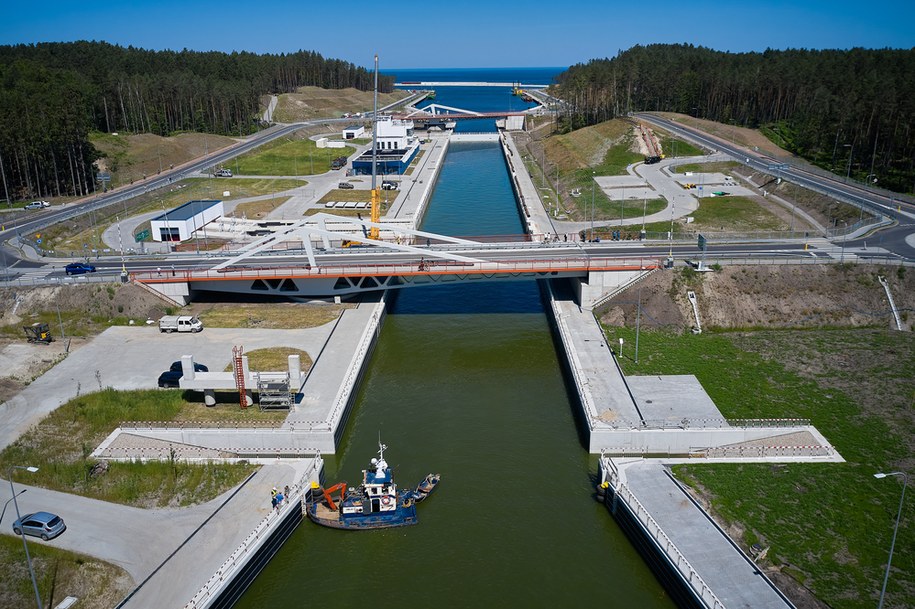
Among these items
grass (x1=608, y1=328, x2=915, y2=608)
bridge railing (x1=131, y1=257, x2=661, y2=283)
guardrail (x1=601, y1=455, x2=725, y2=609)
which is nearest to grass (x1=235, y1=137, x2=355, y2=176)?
bridge railing (x1=131, y1=257, x2=661, y2=283)

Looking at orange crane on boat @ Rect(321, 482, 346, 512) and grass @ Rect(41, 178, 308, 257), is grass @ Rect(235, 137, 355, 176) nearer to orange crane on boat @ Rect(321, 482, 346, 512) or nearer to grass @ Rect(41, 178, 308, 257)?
grass @ Rect(41, 178, 308, 257)

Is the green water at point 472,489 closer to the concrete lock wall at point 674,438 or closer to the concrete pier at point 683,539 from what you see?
the concrete pier at point 683,539

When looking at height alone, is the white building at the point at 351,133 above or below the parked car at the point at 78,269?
above

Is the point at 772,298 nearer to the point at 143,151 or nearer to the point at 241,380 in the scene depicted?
the point at 241,380

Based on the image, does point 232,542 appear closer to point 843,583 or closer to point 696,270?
point 843,583

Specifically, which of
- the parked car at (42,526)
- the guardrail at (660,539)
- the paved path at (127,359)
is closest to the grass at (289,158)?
the paved path at (127,359)

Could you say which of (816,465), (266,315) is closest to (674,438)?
(816,465)
